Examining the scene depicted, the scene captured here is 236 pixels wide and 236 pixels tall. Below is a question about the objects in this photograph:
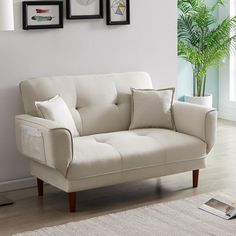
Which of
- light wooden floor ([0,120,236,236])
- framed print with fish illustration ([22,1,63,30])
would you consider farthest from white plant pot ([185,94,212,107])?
framed print with fish illustration ([22,1,63,30])

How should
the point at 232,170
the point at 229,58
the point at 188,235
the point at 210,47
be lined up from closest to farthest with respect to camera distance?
the point at 188,235 < the point at 232,170 < the point at 210,47 < the point at 229,58

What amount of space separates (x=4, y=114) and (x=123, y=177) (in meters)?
1.06

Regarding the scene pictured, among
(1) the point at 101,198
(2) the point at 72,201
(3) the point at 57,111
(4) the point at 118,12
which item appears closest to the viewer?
(2) the point at 72,201

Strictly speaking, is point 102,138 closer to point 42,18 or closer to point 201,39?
point 42,18

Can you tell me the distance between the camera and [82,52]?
5.17 metres

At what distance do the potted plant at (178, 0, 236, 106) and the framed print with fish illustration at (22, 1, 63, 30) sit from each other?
7.63ft

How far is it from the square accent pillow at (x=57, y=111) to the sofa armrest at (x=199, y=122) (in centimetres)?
84

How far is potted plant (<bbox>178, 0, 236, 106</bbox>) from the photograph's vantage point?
7.02 metres

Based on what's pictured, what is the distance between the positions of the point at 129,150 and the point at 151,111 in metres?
0.64

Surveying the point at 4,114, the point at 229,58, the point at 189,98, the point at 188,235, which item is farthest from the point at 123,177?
the point at 229,58

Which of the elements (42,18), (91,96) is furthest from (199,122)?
(42,18)

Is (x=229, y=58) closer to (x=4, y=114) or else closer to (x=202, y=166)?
(x=202, y=166)

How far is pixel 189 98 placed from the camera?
7172 millimetres

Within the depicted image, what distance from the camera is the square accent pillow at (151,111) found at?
4988 mm
